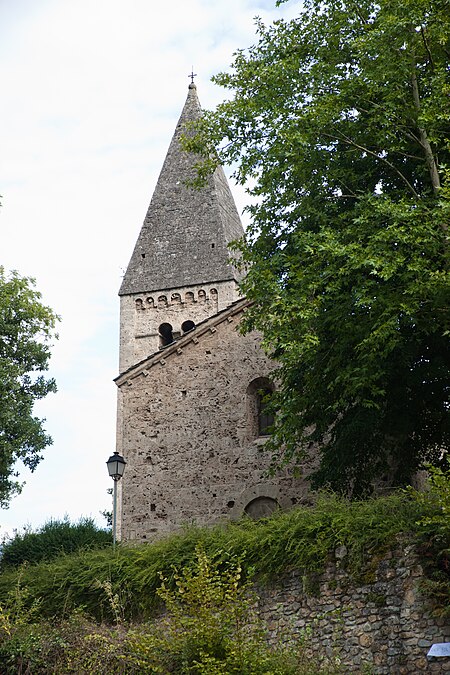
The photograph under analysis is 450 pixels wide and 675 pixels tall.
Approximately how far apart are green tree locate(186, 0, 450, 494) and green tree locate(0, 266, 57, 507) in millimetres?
10169

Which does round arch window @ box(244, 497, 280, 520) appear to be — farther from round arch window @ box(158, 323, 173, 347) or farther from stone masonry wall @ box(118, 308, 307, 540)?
round arch window @ box(158, 323, 173, 347)

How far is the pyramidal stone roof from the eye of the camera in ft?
126

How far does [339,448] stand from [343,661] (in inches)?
223

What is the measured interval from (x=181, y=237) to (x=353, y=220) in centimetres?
2397

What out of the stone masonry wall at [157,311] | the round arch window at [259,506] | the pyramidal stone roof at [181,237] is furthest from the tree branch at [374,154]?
the pyramidal stone roof at [181,237]

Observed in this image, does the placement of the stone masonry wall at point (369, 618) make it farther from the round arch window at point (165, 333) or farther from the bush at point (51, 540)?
the round arch window at point (165, 333)

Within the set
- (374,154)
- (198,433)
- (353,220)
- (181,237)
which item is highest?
(181,237)

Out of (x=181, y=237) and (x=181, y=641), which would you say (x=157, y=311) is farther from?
(x=181, y=641)

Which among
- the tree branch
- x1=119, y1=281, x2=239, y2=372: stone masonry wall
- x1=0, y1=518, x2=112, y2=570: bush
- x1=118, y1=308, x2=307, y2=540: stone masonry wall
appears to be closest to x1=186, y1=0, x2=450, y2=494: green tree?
the tree branch

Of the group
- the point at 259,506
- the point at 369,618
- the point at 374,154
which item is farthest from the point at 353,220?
the point at 259,506

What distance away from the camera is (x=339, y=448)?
17359mm

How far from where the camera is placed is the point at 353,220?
15844mm

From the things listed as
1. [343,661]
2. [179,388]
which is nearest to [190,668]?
[343,661]

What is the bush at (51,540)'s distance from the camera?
22.4 meters
